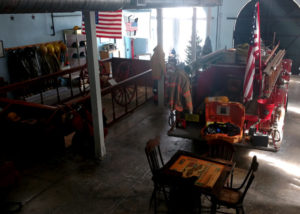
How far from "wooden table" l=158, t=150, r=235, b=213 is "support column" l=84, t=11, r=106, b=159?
86.2 inches

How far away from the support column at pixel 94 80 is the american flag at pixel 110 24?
3.43m

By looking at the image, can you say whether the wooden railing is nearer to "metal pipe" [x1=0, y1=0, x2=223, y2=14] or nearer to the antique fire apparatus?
the antique fire apparatus

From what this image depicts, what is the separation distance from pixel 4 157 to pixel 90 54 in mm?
3182

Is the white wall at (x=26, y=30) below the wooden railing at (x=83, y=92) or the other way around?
the other way around

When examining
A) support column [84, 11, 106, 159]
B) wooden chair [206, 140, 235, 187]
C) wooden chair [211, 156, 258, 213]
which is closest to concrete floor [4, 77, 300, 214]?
support column [84, 11, 106, 159]

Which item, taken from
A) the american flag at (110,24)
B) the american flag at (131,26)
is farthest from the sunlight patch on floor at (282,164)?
the american flag at (131,26)

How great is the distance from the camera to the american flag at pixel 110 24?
955cm

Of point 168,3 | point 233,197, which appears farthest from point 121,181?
point 168,3

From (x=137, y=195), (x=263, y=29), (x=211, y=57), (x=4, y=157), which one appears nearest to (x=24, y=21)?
(x=4, y=157)

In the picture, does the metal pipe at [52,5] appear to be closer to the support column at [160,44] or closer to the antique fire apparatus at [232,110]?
the antique fire apparatus at [232,110]

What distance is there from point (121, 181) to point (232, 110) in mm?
2687

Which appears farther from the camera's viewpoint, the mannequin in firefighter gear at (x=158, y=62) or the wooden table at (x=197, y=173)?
the mannequin in firefighter gear at (x=158, y=62)

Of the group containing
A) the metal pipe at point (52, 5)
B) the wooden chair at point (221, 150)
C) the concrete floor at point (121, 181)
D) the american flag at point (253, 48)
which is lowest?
the concrete floor at point (121, 181)

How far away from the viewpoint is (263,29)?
45.3 feet
